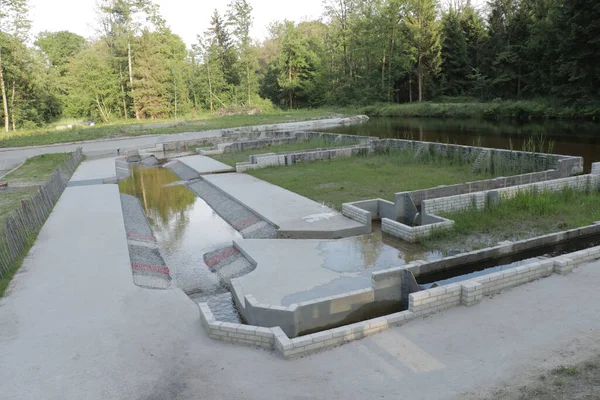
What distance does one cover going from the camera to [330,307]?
5773 mm

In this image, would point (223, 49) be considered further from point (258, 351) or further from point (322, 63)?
point (258, 351)

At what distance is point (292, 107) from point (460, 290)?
158ft

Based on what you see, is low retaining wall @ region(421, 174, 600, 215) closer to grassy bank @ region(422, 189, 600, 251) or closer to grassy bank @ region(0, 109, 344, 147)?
grassy bank @ region(422, 189, 600, 251)

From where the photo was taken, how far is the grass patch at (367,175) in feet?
41.0

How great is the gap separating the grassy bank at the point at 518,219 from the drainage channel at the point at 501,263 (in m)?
0.51

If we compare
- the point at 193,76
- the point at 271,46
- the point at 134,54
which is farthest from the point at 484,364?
the point at 271,46

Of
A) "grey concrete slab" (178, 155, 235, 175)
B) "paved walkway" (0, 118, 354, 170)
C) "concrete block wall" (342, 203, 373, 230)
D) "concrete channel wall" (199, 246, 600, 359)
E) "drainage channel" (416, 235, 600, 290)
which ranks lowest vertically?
"drainage channel" (416, 235, 600, 290)

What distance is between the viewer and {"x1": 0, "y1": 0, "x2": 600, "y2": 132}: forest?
111 feet

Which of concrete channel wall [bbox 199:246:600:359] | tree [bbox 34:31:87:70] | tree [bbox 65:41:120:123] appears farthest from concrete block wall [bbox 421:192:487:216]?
tree [bbox 34:31:87:70]

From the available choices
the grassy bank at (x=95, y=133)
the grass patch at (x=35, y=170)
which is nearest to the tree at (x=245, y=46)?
the grassy bank at (x=95, y=133)

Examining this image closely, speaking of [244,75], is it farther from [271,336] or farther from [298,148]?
[271,336]

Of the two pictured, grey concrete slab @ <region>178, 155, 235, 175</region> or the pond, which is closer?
grey concrete slab @ <region>178, 155, 235, 175</region>

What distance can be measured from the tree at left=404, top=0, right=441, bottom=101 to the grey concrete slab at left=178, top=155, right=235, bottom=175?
97.2 feet

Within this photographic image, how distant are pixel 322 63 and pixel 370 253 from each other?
4718cm
